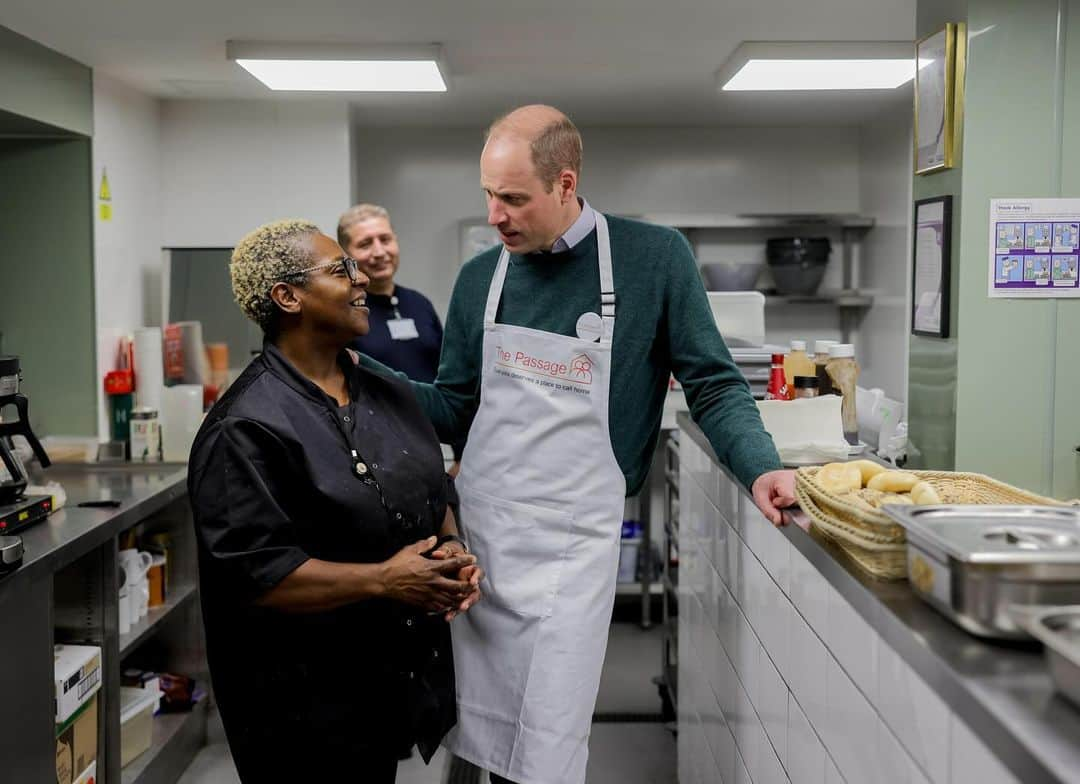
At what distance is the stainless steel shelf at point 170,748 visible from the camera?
10.3ft

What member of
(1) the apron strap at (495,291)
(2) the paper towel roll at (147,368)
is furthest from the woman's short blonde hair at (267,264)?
(2) the paper towel roll at (147,368)

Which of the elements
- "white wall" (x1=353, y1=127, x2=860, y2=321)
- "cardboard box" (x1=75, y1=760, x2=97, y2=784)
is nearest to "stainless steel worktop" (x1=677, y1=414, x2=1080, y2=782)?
"cardboard box" (x1=75, y1=760, x2=97, y2=784)

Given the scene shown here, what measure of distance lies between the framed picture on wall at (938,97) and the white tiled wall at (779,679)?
0.91m

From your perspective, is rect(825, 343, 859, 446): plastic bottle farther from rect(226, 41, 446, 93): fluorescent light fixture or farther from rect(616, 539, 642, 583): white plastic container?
rect(616, 539, 642, 583): white plastic container

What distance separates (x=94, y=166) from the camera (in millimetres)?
4105

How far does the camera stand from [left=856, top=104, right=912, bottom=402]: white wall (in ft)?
16.4

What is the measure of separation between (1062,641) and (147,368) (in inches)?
150

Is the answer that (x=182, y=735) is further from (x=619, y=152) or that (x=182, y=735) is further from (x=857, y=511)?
(x=619, y=152)

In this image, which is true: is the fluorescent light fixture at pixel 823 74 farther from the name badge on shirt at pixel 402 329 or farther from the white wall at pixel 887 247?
the name badge on shirt at pixel 402 329

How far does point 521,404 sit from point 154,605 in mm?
1853

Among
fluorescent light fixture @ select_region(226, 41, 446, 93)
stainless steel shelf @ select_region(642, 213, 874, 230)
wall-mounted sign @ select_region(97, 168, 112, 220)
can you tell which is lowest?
wall-mounted sign @ select_region(97, 168, 112, 220)

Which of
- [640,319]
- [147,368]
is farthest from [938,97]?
[147,368]

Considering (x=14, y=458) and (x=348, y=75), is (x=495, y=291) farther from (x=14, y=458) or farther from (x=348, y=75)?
(x=348, y=75)

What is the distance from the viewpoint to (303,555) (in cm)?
180
